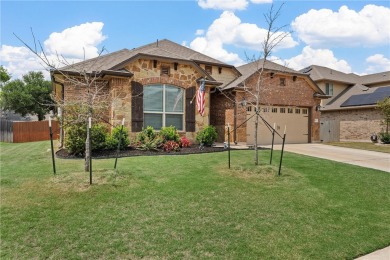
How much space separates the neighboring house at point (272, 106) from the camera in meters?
16.2

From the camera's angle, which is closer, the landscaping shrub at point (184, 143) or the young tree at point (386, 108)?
the landscaping shrub at point (184, 143)

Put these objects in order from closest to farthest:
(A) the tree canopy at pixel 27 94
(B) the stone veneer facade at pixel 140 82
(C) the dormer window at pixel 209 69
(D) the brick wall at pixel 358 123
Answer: (B) the stone veneer facade at pixel 140 82 < (C) the dormer window at pixel 209 69 < (D) the brick wall at pixel 358 123 < (A) the tree canopy at pixel 27 94

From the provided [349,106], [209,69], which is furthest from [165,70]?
[349,106]

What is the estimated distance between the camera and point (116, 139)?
37.4 ft

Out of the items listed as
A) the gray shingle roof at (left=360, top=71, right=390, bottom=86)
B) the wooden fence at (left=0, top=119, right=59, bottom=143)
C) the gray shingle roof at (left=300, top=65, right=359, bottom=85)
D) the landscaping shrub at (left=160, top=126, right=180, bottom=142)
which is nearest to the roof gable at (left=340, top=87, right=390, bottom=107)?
the gray shingle roof at (left=300, top=65, right=359, bottom=85)

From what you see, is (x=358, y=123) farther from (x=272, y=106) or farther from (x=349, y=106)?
(x=272, y=106)

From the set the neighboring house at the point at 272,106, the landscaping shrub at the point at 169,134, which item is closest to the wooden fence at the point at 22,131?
the landscaping shrub at the point at 169,134

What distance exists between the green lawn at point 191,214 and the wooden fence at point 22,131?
49.3 ft

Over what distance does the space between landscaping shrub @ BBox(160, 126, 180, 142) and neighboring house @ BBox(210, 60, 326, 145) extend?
13.5 ft

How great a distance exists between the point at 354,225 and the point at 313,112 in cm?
1518

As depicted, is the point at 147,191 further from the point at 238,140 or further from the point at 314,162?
the point at 238,140

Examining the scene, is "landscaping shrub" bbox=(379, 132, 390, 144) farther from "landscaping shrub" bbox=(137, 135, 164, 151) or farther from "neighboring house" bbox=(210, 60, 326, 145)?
"landscaping shrub" bbox=(137, 135, 164, 151)

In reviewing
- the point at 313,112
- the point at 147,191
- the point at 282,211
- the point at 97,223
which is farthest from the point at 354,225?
the point at 313,112

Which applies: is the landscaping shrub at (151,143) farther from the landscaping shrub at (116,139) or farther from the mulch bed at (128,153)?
the landscaping shrub at (116,139)
